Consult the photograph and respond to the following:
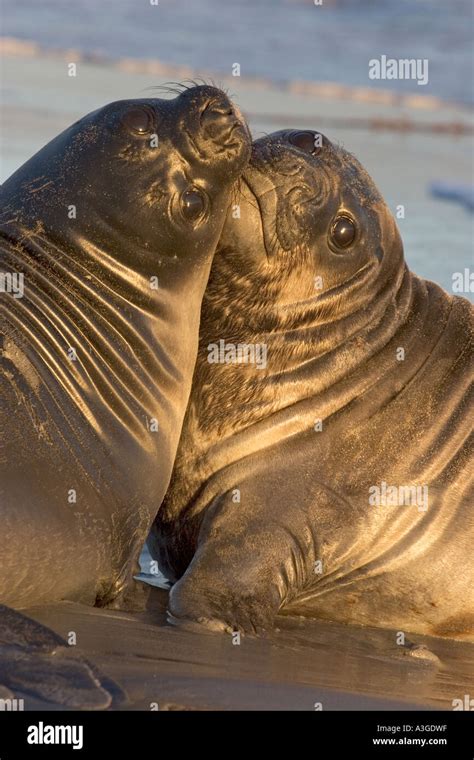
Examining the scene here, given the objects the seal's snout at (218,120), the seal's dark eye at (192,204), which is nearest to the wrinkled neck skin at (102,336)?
the seal's dark eye at (192,204)

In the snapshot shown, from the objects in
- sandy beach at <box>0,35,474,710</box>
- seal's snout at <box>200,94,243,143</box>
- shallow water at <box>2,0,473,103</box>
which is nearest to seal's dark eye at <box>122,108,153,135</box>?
seal's snout at <box>200,94,243,143</box>

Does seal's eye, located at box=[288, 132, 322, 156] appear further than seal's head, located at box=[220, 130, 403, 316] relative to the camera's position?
Yes

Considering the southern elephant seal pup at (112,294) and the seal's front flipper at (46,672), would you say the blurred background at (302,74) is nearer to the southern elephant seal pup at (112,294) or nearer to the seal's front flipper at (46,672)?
the southern elephant seal pup at (112,294)

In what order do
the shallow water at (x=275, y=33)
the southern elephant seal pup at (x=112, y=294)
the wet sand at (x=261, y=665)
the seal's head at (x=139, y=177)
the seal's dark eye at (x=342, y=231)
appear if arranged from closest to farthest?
the wet sand at (x=261, y=665) → the southern elephant seal pup at (x=112, y=294) → the seal's head at (x=139, y=177) → the seal's dark eye at (x=342, y=231) → the shallow water at (x=275, y=33)

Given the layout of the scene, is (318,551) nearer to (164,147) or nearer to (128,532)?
(128,532)

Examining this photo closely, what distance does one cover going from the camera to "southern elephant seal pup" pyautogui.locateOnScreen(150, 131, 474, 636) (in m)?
6.89

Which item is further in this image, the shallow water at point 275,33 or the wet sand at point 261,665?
the shallow water at point 275,33

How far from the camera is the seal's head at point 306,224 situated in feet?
23.2

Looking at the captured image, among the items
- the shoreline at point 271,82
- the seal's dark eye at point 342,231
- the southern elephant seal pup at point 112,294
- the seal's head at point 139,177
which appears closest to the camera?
the southern elephant seal pup at point 112,294

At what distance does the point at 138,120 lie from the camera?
6582mm

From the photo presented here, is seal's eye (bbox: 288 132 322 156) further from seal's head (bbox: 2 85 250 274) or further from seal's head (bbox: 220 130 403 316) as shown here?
seal's head (bbox: 2 85 250 274)

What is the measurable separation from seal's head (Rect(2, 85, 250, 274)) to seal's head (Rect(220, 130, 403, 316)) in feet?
1.32

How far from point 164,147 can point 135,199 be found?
0.82ft

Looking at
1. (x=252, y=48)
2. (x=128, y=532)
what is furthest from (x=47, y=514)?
(x=252, y=48)
